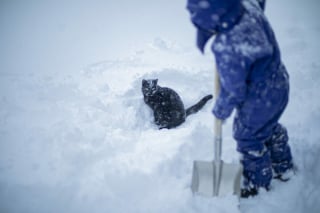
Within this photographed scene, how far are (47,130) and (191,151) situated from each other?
1777 mm

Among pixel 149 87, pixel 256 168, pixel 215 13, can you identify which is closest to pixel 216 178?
pixel 256 168

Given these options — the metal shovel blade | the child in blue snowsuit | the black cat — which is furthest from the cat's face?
the child in blue snowsuit

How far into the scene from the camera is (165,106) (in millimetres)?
3416

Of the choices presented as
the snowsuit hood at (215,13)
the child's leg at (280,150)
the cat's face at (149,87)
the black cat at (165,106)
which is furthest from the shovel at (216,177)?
the cat's face at (149,87)

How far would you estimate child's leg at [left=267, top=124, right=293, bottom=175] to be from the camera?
2254 mm

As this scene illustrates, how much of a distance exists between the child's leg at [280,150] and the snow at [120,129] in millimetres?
147

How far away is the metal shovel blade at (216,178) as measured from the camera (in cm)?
217

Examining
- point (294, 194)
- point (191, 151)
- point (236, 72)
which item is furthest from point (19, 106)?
point (294, 194)

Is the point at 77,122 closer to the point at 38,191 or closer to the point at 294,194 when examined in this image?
the point at 38,191

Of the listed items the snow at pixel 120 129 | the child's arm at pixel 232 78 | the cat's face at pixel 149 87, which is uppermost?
the child's arm at pixel 232 78

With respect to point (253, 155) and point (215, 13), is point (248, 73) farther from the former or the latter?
point (253, 155)

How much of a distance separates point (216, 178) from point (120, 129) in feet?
4.66

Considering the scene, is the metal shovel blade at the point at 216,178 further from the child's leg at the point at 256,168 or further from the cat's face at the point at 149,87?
the cat's face at the point at 149,87

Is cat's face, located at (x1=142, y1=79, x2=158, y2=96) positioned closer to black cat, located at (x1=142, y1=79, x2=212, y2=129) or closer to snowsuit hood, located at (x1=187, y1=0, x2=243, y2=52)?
black cat, located at (x1=142, y1=79, x2=212, y2=129)
